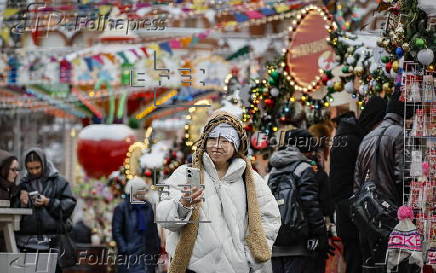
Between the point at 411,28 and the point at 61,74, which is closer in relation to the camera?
the point at 411,28

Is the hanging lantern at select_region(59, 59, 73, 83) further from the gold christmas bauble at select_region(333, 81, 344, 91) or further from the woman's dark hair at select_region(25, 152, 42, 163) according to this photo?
the woman's dark hair at select_region(25, 152, 42, 163)

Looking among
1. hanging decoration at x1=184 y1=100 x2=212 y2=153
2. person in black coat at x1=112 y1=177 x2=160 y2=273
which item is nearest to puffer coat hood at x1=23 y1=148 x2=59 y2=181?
person in black coat at x1=112 y1=177 x2=160 y2=273

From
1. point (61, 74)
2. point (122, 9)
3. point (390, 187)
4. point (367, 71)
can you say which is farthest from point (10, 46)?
point (390, 187)

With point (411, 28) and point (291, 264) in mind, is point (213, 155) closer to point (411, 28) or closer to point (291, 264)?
point (411, 28)

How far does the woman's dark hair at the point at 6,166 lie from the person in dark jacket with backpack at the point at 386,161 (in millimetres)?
3812

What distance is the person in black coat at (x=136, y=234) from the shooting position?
1437cm

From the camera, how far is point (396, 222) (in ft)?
32.0

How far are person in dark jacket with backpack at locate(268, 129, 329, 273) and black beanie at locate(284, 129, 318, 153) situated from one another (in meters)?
0.45

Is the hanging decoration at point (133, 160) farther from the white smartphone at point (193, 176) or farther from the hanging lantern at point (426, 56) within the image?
the white smartphone at point (193, 176)

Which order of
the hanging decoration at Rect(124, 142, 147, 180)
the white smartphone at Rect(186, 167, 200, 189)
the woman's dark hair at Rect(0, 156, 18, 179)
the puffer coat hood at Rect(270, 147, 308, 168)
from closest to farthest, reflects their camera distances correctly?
the white smartphone at Rect(186, 167, 200, 189)
the puffer coat hood at Rect(270, 147, 308, 168)
the woman's dark hair at Rect(0, 156, 18, 179)
the hanging decoration at Rect(124, 142, 147, 180)

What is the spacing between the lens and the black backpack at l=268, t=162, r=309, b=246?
10953 mm

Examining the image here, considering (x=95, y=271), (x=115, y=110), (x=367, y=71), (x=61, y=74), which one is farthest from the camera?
(x=115, y=110)

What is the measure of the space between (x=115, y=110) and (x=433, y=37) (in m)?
22.9

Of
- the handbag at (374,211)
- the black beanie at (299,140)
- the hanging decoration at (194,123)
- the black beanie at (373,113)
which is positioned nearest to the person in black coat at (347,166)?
the black beanie at (373,113)
